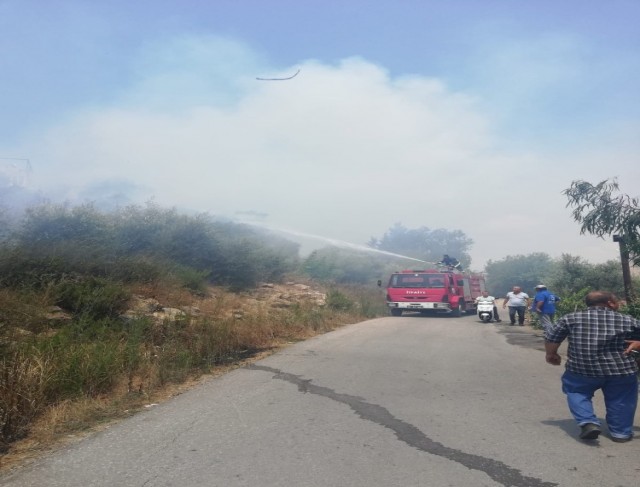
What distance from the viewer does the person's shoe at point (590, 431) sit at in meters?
4.51

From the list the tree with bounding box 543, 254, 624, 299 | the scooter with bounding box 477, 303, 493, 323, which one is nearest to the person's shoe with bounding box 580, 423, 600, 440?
the scooter with bounding box 477, 303, 493, 323

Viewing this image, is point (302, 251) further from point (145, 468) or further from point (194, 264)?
point (145, 468)

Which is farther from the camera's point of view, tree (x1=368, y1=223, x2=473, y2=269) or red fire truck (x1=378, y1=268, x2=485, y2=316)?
tree (x1=368, y1=223, x2=473, y2=269)

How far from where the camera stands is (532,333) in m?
15.0

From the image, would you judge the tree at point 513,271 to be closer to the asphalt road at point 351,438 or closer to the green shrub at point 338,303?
the green shrub at point 338,303

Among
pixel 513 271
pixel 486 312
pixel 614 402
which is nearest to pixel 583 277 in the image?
pixel 486 312

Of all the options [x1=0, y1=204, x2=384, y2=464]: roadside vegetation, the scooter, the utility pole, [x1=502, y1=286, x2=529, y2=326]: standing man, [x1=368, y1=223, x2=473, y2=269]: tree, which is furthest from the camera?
[x1=368, y1=223, x2=473, y2=269]: tree

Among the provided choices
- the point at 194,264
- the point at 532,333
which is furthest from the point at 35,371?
the point at 532,333

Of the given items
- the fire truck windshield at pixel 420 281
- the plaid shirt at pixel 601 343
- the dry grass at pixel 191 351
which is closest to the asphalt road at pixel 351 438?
the dry grass at pixel 191 351

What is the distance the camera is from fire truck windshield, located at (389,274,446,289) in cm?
2116

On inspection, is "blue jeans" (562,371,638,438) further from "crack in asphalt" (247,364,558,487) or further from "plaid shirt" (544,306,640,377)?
"crack in asphalt" (247,364,558,487)

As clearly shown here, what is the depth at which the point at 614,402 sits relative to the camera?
4.67 meters

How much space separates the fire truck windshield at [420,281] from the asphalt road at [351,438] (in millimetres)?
13272

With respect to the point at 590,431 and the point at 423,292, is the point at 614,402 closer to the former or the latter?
the point at 590,431
